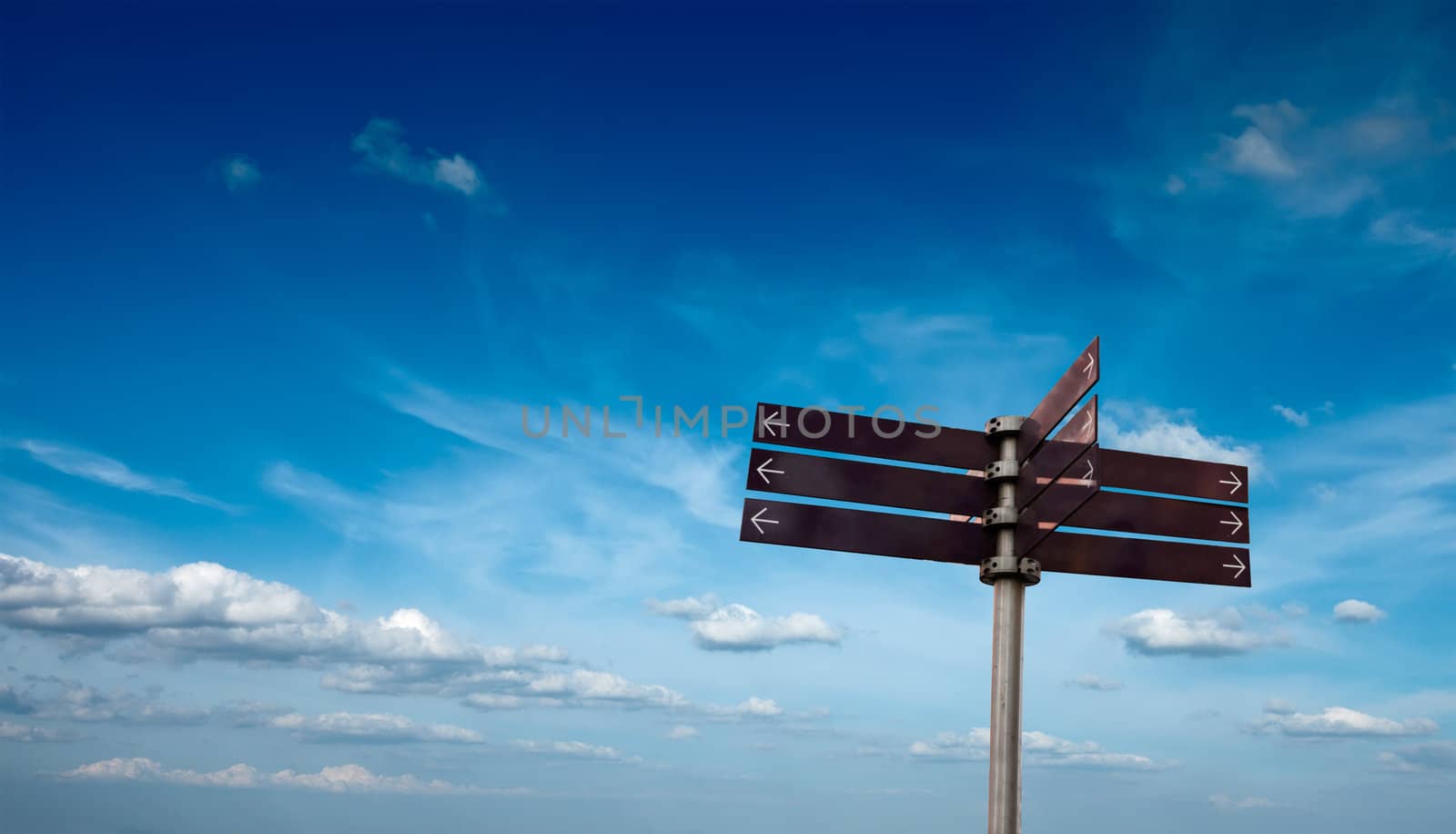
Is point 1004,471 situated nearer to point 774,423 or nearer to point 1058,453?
point 1058,453

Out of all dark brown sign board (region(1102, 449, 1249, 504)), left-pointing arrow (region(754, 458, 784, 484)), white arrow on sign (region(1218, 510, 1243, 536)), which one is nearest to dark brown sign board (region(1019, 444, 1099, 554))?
dark brown sign board (region(1102, 449, 1249, 504))

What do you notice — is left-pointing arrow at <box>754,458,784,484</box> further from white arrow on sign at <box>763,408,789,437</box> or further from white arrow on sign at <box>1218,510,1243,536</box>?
white arrow on sign at <box>1218,510,1243,536</box>

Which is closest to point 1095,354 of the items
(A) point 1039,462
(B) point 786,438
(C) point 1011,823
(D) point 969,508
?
(A) point 1039,462

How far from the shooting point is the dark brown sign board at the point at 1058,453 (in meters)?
7.14

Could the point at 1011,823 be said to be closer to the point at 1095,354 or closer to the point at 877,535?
the point at 877,535

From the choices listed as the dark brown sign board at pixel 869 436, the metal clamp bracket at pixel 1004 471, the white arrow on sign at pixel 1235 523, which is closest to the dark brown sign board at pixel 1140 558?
the white arrow on sign at pixel 1235 523

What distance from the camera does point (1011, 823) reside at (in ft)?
24.4

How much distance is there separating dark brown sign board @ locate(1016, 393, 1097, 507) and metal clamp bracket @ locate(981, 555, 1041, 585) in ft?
1.39

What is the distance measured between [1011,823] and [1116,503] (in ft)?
8.31

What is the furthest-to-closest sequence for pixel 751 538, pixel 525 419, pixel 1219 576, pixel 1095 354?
pixel 525 419 < pixel 1219 576 < pixel 751 538 < pixel 1095 354

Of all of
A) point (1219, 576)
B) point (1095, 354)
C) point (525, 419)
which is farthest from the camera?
point (525, 419)

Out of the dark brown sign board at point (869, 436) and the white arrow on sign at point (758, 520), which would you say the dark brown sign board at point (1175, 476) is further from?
the white arrow on sign at point (758, 520)

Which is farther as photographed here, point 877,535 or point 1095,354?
point 877,535

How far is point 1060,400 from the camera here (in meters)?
7.60
